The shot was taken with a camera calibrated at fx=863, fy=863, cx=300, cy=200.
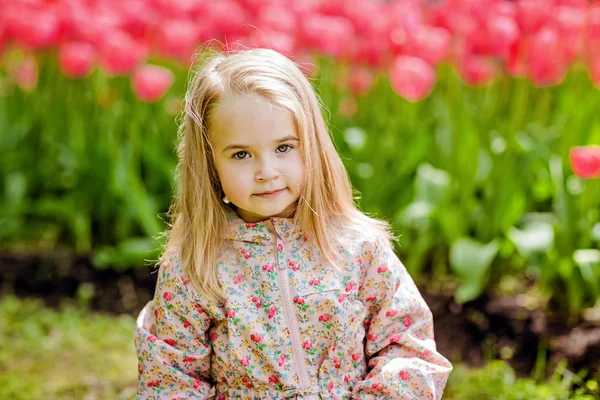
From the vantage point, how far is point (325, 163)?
2.00 metres

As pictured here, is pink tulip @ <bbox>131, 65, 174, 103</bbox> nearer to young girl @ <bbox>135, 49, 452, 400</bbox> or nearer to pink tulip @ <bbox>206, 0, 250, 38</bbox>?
pink tulip @ <bbox>206, 0, 250, 38</bbox>

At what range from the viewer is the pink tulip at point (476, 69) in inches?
151

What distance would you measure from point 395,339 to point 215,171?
1.88 feet

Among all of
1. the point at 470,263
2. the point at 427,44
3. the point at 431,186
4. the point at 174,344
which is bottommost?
the point at 470,263

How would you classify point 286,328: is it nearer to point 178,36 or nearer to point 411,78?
point 411,78

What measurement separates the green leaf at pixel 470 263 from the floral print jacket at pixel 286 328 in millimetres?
1243

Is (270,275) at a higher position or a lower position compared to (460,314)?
higher

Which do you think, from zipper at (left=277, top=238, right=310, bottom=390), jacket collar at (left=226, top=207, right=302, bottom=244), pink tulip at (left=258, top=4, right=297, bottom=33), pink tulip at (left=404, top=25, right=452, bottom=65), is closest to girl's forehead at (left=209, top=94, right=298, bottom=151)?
jacket collar at (left=226, top=207, right=302, bottom=244)

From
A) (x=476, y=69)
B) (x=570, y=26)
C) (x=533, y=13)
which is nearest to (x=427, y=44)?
(x=476, y=69)

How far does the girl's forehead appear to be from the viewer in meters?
1.85

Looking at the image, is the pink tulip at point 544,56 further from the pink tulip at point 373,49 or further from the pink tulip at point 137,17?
the pink tulip at point 137,17

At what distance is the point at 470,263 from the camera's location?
3.30m

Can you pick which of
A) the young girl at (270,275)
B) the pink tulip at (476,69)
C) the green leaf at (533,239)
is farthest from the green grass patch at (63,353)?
the pink tulip at (476,69)

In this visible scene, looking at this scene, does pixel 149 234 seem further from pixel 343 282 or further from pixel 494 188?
pixel 343 282
